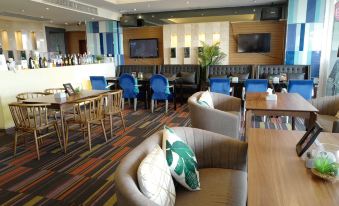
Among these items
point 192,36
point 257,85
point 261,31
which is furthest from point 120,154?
point 261,31

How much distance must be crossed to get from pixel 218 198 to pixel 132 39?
803cm

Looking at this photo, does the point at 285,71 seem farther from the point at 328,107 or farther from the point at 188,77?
the point at 328,107

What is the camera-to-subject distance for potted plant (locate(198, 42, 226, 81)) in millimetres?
7664

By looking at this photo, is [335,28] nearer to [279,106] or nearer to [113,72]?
[279,106]

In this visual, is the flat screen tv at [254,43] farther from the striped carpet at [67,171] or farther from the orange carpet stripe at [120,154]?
the orange carpet stripe at [120,154]

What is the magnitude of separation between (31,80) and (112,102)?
2.04 m

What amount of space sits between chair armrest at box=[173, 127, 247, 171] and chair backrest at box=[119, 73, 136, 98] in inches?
165

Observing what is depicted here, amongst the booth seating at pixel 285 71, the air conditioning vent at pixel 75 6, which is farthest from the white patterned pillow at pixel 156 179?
the air conditioning vent at pixel 75 6

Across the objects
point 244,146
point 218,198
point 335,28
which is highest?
point 335,28

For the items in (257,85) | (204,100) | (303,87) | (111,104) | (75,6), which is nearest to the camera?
(204,100)

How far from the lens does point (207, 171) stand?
6.73 feet

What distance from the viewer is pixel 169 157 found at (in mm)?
1697

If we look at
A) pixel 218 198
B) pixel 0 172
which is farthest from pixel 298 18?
pixel 0 172

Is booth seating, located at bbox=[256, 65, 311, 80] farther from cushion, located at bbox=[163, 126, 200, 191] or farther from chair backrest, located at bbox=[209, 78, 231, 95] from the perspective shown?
cushion, located at bbox=[163, 126, 200, 191]
